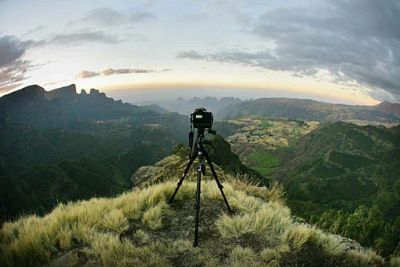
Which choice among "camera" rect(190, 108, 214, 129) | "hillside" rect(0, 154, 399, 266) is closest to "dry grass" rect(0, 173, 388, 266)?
"hillside" rect(0, 154, 399, 266)

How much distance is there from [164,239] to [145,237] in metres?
0.43

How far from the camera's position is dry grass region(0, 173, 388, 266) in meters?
6.19

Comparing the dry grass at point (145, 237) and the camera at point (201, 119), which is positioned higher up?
the camera at point (201, 119)

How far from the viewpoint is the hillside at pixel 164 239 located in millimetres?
6199

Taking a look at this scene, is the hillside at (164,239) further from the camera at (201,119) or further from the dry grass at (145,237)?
the camera at (201,119)

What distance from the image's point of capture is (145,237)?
281 inches

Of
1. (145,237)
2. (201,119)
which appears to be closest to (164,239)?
(145,237)

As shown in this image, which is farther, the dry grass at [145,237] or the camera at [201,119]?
the camera at [201,119]

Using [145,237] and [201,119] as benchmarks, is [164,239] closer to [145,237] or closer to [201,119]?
[145,237]

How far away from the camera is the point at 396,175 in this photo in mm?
184125

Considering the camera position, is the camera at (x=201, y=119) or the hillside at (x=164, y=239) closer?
the hillside at (x=164, y=239)

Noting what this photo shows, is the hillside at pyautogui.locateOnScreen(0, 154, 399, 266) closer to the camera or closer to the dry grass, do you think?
the dry grass

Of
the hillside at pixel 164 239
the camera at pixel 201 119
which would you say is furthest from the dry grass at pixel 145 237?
the camera at pixel 201 119

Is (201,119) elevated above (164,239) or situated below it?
above
